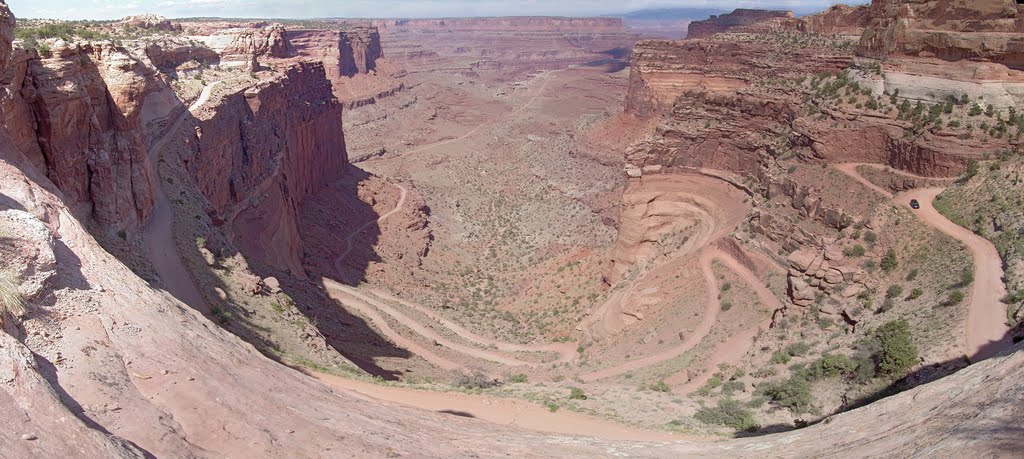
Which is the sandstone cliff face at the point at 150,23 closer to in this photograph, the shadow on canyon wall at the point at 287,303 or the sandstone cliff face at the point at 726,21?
the shadow on canyon wall at the point at 287,303

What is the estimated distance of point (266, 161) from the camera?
133 feet

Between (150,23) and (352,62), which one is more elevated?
(352,62)

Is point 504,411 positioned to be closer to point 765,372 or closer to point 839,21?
point 765,372

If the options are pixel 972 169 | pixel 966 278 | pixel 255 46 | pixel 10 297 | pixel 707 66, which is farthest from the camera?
pixel 707 66

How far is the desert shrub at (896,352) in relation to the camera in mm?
15766

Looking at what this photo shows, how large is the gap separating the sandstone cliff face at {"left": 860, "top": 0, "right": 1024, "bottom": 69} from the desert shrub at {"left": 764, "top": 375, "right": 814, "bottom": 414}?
19477mm

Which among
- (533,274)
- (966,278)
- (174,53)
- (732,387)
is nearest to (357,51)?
(174,53)

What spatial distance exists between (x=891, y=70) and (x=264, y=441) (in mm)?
33017

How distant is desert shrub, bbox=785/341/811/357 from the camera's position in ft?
65.6

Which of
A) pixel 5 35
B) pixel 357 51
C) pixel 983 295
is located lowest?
pixel 983 295

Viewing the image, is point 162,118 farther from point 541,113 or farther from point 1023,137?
point 541,113

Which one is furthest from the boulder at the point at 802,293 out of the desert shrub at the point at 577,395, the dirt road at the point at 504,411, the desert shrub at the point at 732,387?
the dirt road at the point at 504,411

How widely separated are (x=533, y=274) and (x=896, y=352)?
28.6 m

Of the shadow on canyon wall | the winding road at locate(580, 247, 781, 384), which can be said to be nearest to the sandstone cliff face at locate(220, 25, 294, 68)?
the shadow on canyon wall
